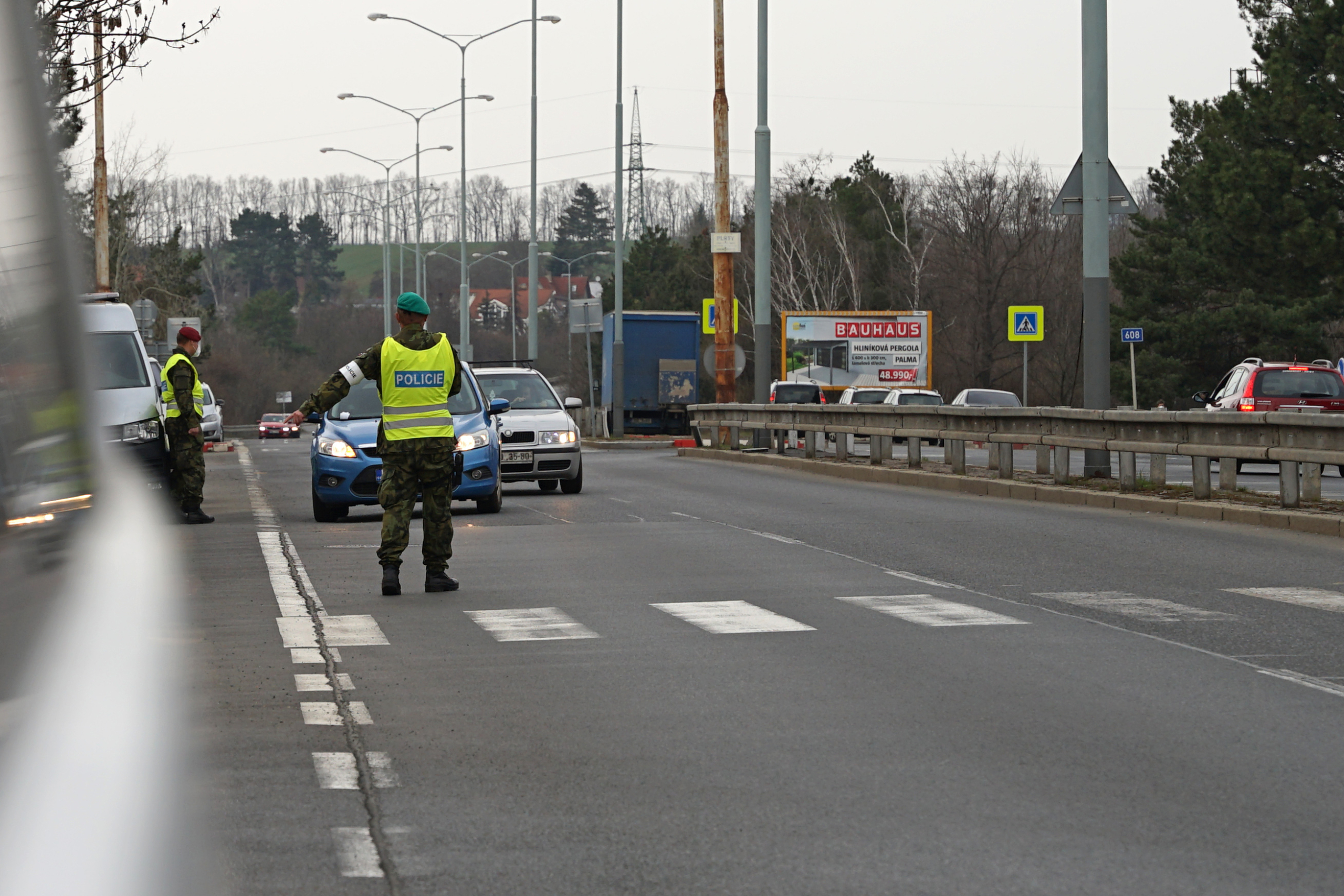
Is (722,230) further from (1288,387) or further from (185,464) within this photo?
(185,464)

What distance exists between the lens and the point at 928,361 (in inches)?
2026

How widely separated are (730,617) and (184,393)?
877 cm

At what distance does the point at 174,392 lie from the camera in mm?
17250

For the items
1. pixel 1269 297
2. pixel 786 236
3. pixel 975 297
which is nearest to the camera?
pixel 1269 297

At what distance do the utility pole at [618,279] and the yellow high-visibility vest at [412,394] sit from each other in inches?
1388

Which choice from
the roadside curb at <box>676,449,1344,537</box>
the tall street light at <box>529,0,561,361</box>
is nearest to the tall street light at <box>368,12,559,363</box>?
the tall street light at <box>529,0,561,361</box>

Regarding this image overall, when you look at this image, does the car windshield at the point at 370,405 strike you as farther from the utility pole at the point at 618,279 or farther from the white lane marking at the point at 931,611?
the utility pole at the point at 618,279

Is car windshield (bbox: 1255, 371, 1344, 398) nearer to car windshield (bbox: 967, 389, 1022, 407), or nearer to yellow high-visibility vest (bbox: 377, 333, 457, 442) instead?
car windshield (bbox: 967, 389, 1022, 407)

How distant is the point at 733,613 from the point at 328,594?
111 inches

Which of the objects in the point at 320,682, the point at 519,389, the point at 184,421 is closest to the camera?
the point at 320,682

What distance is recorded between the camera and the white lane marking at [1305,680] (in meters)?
7.41

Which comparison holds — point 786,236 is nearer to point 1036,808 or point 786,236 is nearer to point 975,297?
point 975,297

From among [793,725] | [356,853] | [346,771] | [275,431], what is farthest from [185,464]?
[275,431]

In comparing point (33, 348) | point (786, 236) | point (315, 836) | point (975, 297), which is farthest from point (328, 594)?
point (786, 236)
